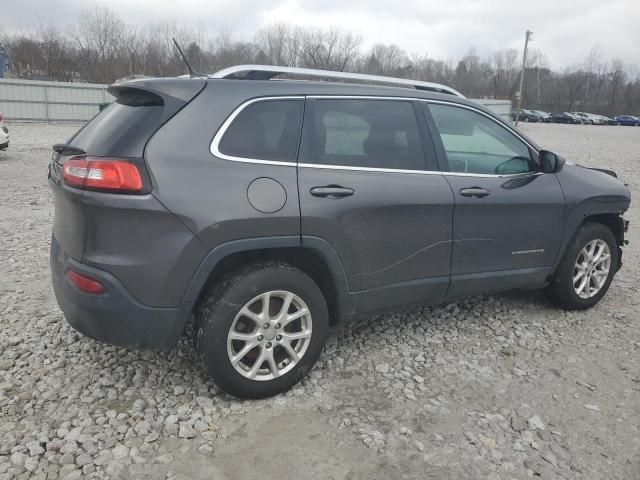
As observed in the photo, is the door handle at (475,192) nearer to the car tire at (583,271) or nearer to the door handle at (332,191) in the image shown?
the door handle at (332,191)

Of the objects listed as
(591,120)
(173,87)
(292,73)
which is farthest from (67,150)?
(591,120)

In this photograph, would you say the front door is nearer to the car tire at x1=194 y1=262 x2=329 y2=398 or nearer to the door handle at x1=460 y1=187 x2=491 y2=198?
the door handle at x1=460 y1=187 x2=491 y2=198

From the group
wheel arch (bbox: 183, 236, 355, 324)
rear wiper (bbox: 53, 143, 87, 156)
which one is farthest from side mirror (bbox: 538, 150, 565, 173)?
rear wiper (bbox: 53, 143, 87, 156)

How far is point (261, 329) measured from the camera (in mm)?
2992

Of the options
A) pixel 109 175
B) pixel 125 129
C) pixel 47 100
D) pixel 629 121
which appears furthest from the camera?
pixel 629 121

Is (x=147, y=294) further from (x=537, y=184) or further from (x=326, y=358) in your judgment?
(x=537, y=184)

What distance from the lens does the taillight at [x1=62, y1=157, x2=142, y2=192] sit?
2.63 metres

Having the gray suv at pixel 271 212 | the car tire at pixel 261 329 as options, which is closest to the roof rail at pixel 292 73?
the gray suv at pixel 271 212

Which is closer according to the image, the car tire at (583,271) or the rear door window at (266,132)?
the rear door window at (266,132)

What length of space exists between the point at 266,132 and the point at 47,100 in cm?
2291

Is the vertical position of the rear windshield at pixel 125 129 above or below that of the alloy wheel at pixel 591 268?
above

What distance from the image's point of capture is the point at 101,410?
295 centimetres

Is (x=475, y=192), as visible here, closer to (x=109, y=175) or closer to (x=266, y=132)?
(x=266, y=132)

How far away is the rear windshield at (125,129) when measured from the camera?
2721 millimetres
